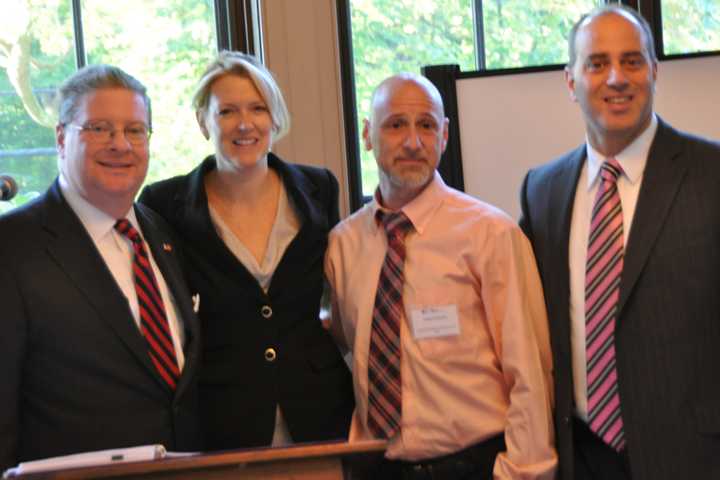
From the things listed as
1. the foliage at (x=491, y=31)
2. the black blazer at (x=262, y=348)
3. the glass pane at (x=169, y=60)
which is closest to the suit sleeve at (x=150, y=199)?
the black blazer at (x=262, y=348)

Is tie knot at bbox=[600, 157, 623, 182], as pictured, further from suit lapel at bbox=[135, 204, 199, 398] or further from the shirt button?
suit lapel at bbox=[135, 204, 199, 398]

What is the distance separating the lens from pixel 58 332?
2.30 meters

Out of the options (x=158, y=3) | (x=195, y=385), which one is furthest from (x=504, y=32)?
(x=195, y=385)

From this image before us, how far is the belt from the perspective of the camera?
249cm

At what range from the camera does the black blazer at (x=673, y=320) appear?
229 cm

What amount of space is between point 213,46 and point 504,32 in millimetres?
1301

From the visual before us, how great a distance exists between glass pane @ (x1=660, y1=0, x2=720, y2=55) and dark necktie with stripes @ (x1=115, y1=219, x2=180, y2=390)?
2.69 m

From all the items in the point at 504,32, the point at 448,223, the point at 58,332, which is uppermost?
the point at 504,32

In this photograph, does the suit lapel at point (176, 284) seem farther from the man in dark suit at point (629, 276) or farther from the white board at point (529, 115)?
the white board at point (529, 115)

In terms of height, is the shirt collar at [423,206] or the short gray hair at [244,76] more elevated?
the short gray hair at [244,76]

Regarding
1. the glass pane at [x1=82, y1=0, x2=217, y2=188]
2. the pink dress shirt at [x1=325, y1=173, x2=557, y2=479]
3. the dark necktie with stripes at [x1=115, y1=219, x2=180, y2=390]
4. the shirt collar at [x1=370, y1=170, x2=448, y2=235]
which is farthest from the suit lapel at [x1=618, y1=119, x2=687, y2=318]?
the glass pane at [x1=82, y1=0, x2=217, y2=188]

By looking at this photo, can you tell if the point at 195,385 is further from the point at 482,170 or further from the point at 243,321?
the point at 482,170

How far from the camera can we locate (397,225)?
8.79 ft

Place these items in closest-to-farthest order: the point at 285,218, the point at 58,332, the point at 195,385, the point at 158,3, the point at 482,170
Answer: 1. the point at 58,332
2. the point at 195,385
3. the point at 285,218
4. the point at 482,170
5. the point at 158,3
